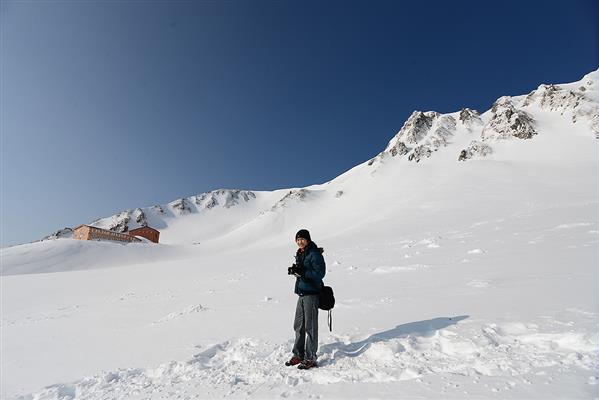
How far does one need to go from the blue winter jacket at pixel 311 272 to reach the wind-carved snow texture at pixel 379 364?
3.81ft

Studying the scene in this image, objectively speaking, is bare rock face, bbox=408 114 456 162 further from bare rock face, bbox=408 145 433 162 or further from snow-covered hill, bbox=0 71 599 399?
snow-covered hill, bbox=0 71 599 399

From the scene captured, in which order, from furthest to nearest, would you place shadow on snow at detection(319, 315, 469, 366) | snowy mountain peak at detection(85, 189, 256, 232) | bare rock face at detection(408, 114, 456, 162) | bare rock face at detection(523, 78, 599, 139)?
snowy mountain peak at detection(85, 189, 256, 232)
bare rock face at detection(408, 114, 456, 162)
bare rock face at detection(523, 78, 599, 139)
shadow on snow at detection(319, 315, 469, 366)

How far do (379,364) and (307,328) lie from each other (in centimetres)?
129

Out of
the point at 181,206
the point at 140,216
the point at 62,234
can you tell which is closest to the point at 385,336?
the point at 62,234

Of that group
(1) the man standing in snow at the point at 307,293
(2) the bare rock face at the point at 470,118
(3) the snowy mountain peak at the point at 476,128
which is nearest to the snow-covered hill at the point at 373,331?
(1) the man standing in snow at the point at 307,293

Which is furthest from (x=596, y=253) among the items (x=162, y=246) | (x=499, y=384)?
(x=162, y=246)

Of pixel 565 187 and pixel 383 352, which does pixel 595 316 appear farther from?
pixel 565 187

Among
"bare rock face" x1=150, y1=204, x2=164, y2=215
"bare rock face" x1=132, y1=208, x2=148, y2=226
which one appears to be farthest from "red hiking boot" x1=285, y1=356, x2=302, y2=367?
"bare rock face" x1=150, y1=204, x2=164, y2=215

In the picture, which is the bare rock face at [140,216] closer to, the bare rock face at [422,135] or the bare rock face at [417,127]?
the bare rock face at [422,135]

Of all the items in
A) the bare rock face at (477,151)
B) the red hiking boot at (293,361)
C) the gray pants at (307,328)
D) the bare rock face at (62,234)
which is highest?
the bare rock face at (477,151)

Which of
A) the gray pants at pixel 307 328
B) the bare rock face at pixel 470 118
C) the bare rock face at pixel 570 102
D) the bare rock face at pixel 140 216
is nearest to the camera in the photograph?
the gray pants at pixel 307 328

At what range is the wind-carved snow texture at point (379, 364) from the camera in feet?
13.5

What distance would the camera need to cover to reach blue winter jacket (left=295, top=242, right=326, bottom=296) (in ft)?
17.9

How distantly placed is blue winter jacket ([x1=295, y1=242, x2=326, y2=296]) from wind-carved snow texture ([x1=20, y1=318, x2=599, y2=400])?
116cm
